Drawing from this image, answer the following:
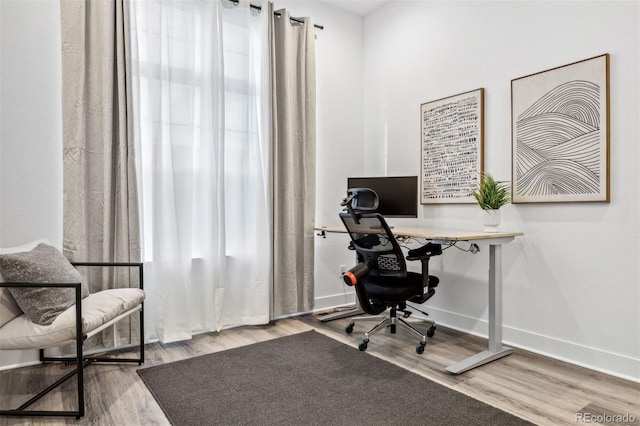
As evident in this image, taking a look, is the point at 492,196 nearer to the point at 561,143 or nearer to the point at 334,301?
the point at 561,143

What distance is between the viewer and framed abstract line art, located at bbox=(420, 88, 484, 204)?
125 inches

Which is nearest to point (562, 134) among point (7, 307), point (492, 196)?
point (492, 196)

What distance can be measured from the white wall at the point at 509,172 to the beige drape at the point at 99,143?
2451 millimetres

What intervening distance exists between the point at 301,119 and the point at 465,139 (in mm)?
1492

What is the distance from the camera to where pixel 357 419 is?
188 centimetres

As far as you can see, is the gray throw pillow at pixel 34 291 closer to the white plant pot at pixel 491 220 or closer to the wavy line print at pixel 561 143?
the white plant pot at pixel 491 220

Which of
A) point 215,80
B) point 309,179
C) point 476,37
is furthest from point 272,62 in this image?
point 476,37

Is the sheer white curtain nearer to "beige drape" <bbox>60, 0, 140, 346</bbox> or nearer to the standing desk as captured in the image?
"beige drape" <bbox>60, 0, 140, 346</bbox>

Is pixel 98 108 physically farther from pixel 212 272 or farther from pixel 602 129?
pixel 602 129

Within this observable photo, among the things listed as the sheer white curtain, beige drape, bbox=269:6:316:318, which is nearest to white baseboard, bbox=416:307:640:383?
beige drape, bbox=269:6:316:318

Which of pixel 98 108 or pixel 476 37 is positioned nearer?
pixel 98 108

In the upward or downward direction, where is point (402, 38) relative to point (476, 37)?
upward

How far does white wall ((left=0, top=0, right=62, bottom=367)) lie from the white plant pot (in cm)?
299

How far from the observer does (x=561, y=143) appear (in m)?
2.62
